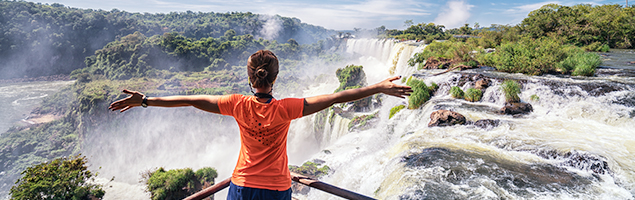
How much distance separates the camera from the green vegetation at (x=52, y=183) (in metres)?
10.1

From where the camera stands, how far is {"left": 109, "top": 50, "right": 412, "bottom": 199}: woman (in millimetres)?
1428

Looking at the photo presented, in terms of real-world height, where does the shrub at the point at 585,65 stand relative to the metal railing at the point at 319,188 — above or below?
above

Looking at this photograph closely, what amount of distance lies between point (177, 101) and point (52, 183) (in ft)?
41.5

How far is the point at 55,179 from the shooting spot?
423 inches

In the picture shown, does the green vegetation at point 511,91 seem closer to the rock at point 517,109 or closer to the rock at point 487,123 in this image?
the rock at point 517,109

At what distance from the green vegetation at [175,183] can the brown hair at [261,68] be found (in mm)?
12714

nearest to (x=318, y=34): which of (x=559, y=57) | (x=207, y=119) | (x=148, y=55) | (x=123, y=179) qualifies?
(x=148, y=55)

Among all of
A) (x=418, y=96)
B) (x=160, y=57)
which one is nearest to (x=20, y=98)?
(x=160, y=57)

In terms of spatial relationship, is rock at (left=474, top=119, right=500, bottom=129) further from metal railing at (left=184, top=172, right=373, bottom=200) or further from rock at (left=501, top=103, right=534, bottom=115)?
metal railing at (left=184, top=172, right=373, bottom=200)

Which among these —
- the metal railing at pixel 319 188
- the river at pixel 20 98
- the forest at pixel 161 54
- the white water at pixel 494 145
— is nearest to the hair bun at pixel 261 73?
the metal railing at pixel 319 188

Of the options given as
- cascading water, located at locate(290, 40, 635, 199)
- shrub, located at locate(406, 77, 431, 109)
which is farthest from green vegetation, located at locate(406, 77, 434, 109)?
cascading water, located at locate(290, 40, 635, 199)

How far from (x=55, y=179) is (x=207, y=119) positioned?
936 inches

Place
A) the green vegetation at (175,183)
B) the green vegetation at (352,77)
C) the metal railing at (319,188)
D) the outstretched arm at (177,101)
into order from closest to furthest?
the outstretched arm at (177,101)
the metal railing at (319,188)
the green vegetation at (175,183)
the green vegetation at (352,77)

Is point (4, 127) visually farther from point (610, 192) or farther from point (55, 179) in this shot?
point (610, 192)
